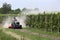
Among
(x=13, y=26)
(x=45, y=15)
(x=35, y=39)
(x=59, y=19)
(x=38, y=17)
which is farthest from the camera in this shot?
(x=13, y=26)

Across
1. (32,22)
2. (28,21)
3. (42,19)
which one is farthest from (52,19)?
(28,21)

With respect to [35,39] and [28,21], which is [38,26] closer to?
[28,21]

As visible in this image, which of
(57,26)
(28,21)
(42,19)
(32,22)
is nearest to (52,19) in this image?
(57,26)

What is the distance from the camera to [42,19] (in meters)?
34.4

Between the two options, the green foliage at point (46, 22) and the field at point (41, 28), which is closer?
the field at point (41, 28)

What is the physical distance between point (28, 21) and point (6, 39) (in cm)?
2123

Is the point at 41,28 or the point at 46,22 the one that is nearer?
the point at 46,22

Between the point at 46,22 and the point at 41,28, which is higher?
the point at 46,22

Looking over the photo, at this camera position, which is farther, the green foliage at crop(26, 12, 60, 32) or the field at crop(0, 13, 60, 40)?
the green foliage at crop(26, 12, 60, 32)

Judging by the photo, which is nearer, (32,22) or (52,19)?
(52,19)

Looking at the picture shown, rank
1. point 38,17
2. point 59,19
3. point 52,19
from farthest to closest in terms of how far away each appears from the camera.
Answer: point 38,17 → point 52,19 → point 59,19

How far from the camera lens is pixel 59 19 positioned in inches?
1129

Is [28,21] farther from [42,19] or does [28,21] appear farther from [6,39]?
[6,39]

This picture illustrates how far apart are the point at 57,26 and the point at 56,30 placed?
661 mm
